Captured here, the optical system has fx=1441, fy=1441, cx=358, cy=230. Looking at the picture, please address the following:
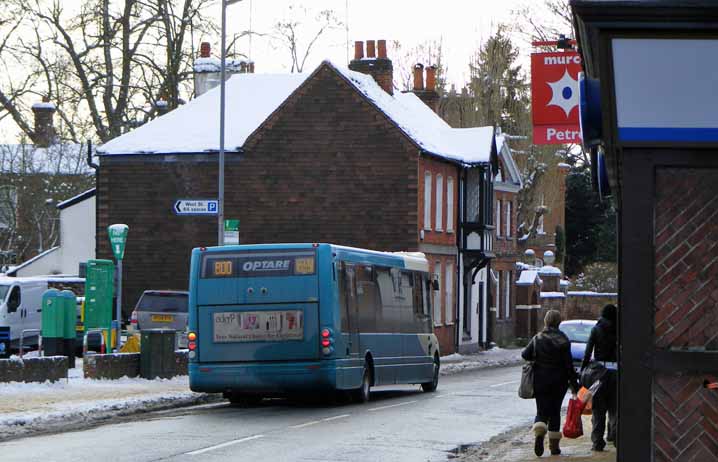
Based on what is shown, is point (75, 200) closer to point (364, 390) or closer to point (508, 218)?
point (508, 218)

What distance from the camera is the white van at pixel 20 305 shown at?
38031mm

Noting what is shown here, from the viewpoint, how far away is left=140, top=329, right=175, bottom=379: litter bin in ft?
91.1

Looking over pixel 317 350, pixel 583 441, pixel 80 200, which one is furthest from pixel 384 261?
pixel 80 200

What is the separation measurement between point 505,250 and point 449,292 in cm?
1012

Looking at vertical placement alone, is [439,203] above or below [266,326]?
above

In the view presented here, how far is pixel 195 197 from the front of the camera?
47.0 m

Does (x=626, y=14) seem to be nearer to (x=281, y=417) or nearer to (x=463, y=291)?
(x=281, y=417)

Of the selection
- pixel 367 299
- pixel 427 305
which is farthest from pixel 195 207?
pixel 367 299

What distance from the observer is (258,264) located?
23734 mm

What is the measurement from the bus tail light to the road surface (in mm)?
991

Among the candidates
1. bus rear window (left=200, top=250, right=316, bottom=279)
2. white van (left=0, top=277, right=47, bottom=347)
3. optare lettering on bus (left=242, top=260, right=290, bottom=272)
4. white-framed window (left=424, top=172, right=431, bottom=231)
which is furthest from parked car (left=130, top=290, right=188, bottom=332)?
optare lettering on bus (left=242, top=260, right=290, bottom=272)

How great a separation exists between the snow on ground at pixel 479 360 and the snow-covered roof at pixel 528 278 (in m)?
8.15

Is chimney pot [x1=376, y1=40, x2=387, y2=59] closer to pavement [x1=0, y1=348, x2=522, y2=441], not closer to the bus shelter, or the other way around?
pavement [x1=0, y1=348, x2=522, y2=441]

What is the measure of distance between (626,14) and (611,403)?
Answer: 774 centimetres
